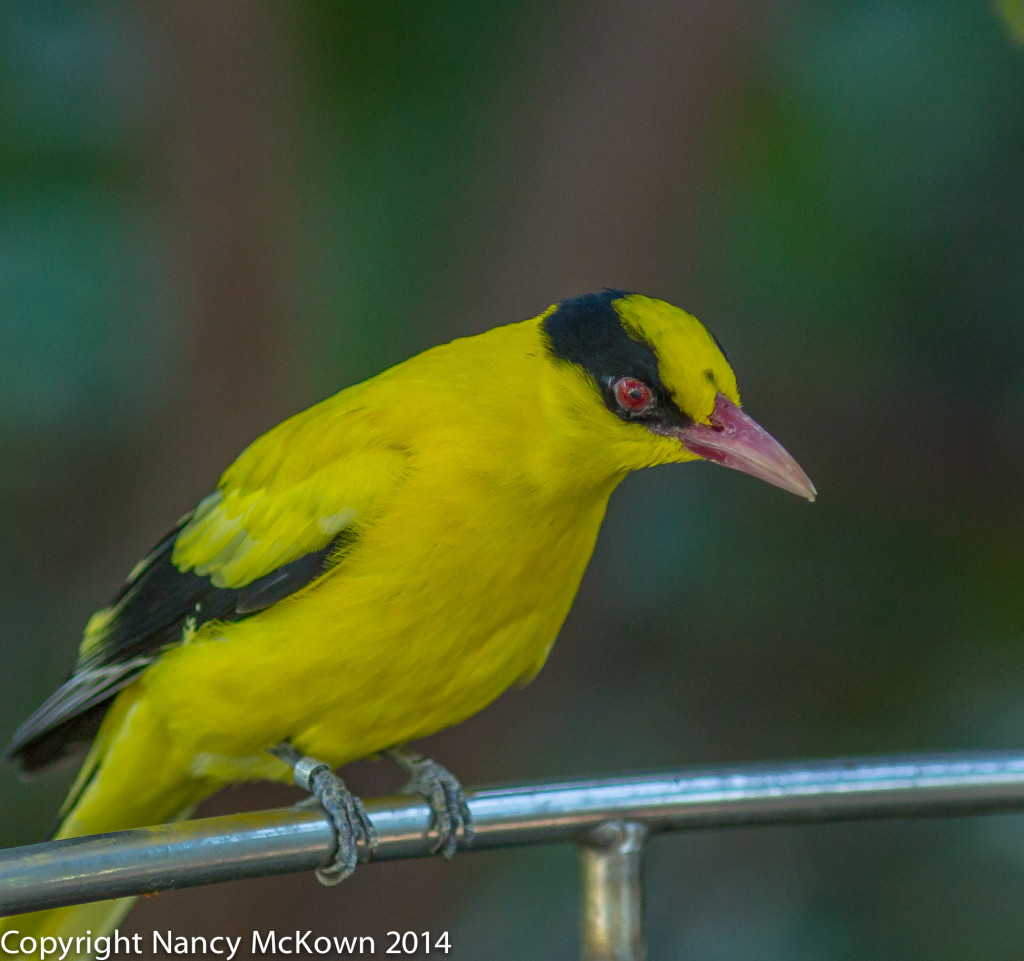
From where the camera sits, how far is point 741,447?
196cm

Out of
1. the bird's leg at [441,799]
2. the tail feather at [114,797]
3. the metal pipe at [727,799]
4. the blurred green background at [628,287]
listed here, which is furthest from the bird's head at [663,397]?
the blurred green background at [628,287]

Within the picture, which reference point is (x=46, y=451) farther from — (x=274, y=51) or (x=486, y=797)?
(x=486, y=797)

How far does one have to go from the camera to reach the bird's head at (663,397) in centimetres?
196

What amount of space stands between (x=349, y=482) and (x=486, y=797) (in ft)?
2.04

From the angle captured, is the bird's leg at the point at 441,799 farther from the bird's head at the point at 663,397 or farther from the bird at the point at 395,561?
the bird's head at the point at 663,397

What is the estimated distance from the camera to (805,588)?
3.90m

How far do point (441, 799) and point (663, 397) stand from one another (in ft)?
2.23

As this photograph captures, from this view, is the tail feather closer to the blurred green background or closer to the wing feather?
the wing feather

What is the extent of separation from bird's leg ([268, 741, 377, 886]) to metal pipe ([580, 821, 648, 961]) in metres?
0.28

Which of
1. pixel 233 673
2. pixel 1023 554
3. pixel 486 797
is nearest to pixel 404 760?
pixel 233 673

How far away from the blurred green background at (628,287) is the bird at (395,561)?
1.12 m

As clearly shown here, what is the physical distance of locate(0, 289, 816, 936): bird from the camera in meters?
1.99

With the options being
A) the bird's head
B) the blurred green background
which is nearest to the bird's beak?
the bird's head

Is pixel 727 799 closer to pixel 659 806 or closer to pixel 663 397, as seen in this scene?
pixel 659 806
